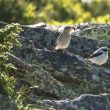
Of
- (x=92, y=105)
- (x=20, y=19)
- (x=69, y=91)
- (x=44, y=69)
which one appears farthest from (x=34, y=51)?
(x=20, y=19)

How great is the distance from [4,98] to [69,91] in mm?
2269

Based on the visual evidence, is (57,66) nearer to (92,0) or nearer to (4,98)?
(4,98)

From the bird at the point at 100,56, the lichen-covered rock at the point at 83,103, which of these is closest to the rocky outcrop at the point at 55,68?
the lichen-covered rock at the point at 83,103

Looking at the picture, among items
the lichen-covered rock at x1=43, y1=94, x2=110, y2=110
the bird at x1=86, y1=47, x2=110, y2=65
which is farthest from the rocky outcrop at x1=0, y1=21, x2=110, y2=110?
the bird at x1=86, y1=47, x2=110, y2=65

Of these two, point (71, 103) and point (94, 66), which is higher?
point (94, 66)

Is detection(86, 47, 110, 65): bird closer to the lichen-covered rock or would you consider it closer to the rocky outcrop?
the rocky outcrop

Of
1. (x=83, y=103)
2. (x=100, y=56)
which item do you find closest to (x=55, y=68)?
(x=100, y=56)

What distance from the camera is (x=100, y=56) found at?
49.5 feet

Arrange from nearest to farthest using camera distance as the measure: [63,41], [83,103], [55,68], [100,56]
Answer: [83,103]
[55,68]
[100,56]
[63,41]

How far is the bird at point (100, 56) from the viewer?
15.2 meters

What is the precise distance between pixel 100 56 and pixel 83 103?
3718 mm

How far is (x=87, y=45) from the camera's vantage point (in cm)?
1614

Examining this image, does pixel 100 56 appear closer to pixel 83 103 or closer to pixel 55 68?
pixel 55 68

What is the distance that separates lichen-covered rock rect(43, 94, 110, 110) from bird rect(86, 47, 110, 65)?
3465mm
